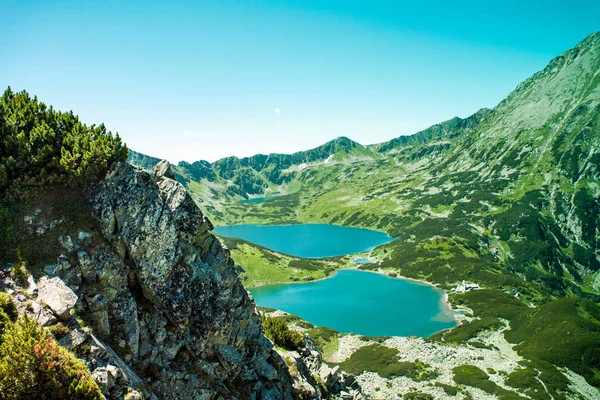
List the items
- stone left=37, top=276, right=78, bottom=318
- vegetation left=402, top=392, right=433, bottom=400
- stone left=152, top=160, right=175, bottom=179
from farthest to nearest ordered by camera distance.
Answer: vegetation left=402, top=392, right=433, bottom=400 < stone left=152, top=160, right=175, bottom=179 < stone left=37, top=276, right=78, bottom=318

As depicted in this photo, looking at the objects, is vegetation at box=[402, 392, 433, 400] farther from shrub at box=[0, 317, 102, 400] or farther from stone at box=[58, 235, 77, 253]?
stone at box=[58, 235, 77, 253]

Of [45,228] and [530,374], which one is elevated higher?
[45,228]

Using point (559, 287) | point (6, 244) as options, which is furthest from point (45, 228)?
point (559, 287)

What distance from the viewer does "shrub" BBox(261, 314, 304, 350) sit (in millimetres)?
45438

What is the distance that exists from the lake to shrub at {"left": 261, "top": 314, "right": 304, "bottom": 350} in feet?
308

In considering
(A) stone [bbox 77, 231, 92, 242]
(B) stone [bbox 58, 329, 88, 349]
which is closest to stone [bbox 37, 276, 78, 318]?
(B) stone [bbox 58, 329, 88, 349]

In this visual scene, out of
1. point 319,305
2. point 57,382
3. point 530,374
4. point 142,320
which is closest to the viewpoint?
point 57,382

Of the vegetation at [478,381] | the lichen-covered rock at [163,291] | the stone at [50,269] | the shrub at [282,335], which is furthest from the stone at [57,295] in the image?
the vegetation at [478,381]

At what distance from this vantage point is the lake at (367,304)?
136000 mm

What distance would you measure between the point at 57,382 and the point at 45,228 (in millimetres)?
11897

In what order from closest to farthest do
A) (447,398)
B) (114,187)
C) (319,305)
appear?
(114,187) < (447,398) < (319,305)

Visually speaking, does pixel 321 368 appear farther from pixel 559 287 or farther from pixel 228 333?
pixel 559 287

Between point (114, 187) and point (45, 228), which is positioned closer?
point (45, 228)

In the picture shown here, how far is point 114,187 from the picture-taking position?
24719 mm
